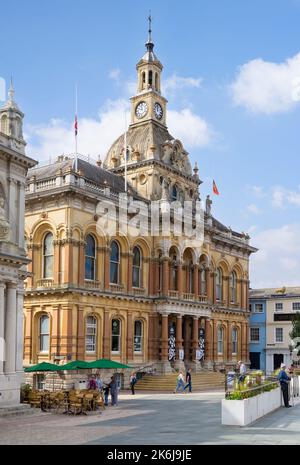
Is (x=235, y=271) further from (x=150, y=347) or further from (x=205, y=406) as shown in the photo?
(x=205, y=406)

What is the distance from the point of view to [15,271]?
2953cm

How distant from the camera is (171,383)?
153 ft

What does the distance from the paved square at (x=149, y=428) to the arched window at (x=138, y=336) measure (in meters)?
16.5

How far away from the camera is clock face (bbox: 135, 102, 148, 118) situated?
193ft

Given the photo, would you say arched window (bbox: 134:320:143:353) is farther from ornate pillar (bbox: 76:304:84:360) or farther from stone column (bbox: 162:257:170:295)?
ornate pillar (bbox: 76:304:84:360)

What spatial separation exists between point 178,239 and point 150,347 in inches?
358

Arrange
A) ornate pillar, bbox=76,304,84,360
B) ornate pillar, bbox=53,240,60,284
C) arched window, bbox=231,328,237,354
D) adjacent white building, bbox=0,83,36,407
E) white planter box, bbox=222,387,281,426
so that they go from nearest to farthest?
white planter box, bbox=222,387,281,426, adjacent white building, bbox=0,83,36,407, ornate pillar, bbox=76,304,84,360, ornate pillar, bbox=53,240,60,284, arched window, bbox=231,328,237,354

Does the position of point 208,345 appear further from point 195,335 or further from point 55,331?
point 55,331

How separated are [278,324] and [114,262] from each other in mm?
32657

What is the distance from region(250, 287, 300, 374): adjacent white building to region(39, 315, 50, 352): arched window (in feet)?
118

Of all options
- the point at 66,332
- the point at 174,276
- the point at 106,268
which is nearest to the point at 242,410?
the point at 66,332

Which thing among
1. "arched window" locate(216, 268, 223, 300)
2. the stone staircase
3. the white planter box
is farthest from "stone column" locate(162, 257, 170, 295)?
the white planter box

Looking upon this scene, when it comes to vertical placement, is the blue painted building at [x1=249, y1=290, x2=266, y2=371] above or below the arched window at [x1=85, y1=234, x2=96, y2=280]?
below

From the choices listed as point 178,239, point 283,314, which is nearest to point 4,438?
point 178,239
